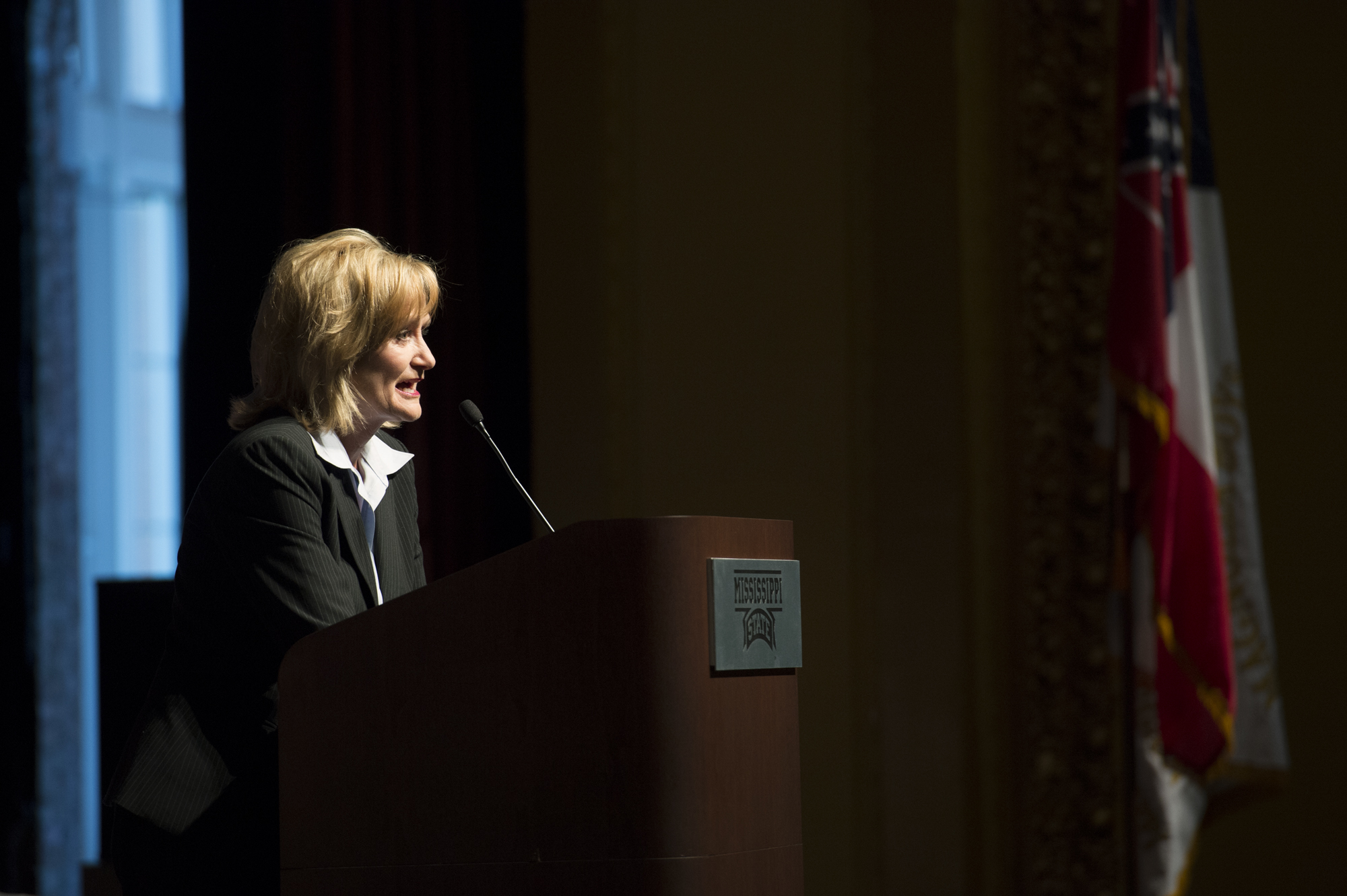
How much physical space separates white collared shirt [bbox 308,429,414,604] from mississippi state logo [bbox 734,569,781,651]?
18.8 inches

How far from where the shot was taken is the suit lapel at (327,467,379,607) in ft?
5.46

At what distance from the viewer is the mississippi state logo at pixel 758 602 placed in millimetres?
1456

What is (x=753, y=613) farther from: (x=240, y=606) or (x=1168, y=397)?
(x=1168, y=397)

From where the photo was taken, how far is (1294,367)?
3.49m

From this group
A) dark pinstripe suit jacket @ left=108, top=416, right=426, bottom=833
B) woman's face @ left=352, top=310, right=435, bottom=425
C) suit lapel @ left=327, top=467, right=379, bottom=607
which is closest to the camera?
dark pinstripe suit jacket @ left=108, top=416, right=426, bottom=833

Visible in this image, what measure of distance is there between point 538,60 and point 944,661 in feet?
6.65

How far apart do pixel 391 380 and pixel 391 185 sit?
240 cm

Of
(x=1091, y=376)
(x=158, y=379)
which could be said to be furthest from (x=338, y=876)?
(x=158, y=379)

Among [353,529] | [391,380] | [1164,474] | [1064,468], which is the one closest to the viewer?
[353,529]

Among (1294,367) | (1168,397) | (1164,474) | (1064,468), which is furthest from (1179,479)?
(1294,367)

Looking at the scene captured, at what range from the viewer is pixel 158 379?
14.6 feet

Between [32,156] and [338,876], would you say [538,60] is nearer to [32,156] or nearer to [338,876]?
[32,156]

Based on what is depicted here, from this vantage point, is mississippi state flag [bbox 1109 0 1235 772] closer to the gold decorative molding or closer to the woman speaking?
the gold decorative molding

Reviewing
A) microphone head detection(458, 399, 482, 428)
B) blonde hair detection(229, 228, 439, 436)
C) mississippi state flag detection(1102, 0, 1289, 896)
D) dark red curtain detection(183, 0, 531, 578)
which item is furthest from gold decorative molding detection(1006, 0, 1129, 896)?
blonde hair detection(229, 228, 439, 436)
